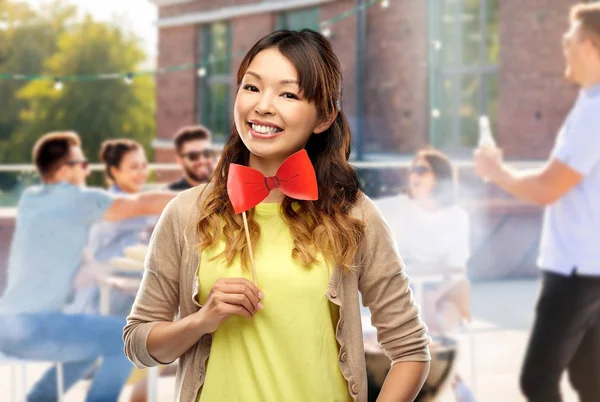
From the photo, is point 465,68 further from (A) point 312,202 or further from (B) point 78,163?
(A) point 312,202

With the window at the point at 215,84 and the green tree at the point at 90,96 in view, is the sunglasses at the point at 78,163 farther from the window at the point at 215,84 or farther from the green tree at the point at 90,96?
the green tree at the point at 90,96

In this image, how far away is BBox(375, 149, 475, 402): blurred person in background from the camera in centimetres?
287

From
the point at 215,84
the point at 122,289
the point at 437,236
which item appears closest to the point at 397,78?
the point at 437,236

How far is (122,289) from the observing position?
2.78 meters

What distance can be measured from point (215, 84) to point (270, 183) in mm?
10319

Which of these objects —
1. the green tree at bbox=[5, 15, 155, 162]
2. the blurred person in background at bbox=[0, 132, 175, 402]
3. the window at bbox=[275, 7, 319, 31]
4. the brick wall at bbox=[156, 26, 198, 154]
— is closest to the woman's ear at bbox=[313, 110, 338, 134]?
the blurred person in background at bbox=[0, 132, 175, 402]

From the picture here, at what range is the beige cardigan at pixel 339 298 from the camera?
97 cm

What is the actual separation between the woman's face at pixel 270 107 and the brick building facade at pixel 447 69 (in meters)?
4.31

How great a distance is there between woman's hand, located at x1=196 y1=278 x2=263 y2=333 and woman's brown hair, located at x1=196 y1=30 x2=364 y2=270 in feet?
0.20

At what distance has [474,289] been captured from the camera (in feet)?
16.5

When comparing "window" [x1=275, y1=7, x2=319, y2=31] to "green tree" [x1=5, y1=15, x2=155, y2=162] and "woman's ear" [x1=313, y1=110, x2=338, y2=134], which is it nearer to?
"woman's ear" [x1=313, y1=110, x2=338, y2=134]

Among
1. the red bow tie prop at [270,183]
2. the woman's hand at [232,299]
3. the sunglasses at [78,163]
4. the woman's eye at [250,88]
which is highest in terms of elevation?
the woman's eye at [250,88]

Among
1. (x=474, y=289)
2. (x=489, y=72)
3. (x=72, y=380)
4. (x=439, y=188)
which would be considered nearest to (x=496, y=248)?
(x=474, y=289)

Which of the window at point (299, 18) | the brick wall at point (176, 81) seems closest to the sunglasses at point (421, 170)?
the window at point (299, 18)
